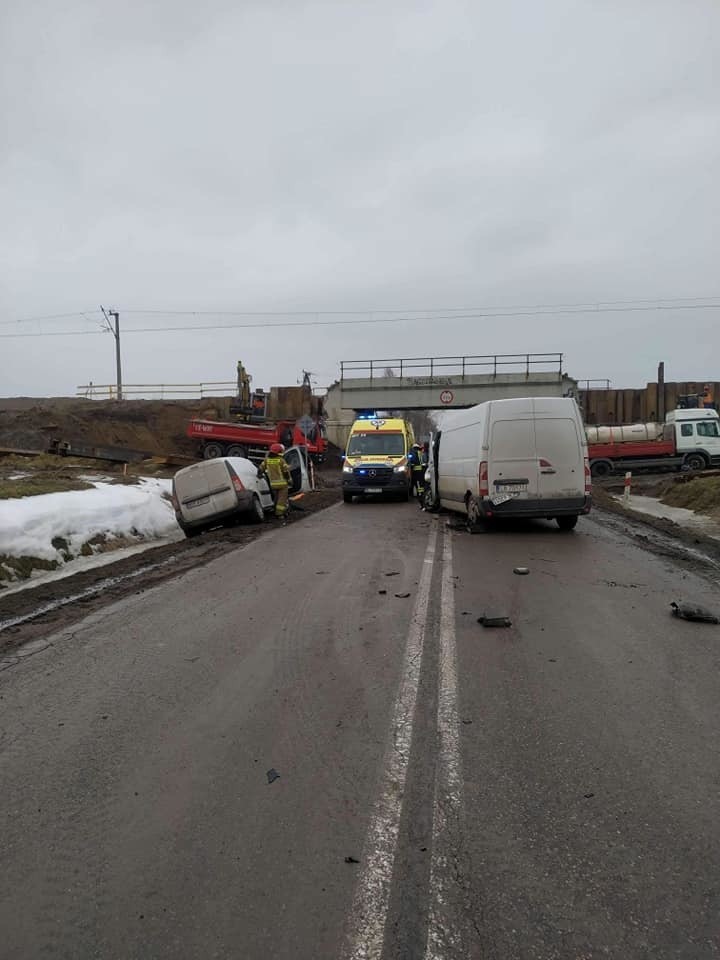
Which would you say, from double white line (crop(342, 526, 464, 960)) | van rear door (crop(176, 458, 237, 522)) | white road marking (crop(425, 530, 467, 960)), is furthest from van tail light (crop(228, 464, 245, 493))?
white road marking (crop(425, 530, 467, 960))

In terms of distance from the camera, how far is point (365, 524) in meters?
14.0

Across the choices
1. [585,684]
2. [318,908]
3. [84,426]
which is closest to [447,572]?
[585,684]

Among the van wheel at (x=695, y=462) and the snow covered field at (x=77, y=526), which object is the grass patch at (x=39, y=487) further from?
the van wheel at (x=695, y=462)

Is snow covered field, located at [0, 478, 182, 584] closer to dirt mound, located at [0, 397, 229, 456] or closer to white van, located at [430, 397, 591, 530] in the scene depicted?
white van, located at [430, 397, 591, 530]

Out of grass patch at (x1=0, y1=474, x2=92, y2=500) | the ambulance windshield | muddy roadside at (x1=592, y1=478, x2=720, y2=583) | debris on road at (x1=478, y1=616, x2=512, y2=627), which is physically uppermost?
the ambulance windshield

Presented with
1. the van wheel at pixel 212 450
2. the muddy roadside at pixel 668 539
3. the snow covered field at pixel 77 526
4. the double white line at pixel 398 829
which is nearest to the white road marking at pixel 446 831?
the double white line at pixel 398 829

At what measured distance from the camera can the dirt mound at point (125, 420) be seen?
137 feet

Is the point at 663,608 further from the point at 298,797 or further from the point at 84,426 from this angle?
the point at 84,426

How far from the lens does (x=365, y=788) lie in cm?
316

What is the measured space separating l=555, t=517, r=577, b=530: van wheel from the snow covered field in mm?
7835

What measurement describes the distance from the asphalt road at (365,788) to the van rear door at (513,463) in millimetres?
5443

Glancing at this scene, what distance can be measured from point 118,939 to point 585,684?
324 cm

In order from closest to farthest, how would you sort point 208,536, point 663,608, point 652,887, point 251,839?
1. point 652,887
2. point 251,839
3. point 663,608
4. point 208,536

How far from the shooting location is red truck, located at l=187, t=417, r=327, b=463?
33.6 metres
